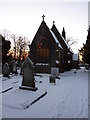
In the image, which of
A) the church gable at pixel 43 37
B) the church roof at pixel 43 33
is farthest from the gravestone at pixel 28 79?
the church roof at pixel 43 33

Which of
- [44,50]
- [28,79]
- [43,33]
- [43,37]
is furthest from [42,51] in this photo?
[28,79]

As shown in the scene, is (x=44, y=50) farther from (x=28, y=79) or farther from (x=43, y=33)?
(x=28, y=79)

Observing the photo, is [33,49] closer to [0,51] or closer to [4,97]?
[0,51]

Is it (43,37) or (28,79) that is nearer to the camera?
(28,79)

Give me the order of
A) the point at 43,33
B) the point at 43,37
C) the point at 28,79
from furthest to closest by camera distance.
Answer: the point at 43,33 < the point at 43,37 < the point at 28,79

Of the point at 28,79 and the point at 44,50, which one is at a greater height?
the point at 44,50

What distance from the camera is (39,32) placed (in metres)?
29.6

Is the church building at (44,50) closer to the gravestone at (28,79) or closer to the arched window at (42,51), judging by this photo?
the arched window at (42,51)

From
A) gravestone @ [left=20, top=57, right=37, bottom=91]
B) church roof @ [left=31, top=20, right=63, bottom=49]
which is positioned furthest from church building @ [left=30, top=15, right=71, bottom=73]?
gravestone @ [left=20, top=57, right=37, bottom=91]

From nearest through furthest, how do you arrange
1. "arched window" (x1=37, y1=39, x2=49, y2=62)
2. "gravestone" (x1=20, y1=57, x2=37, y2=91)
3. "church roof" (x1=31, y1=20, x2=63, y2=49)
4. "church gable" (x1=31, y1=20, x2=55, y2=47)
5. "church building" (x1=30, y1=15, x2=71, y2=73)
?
"gravestone" (x1=20, y1=57, x2=37, y2=91)
"church building" (x1=30, y1=15, x2=71, y2=73)
"arched window" (x1=37, y1=39, x2=49, y2=62)
"church gable" (x1=31, y1=20, x2=55, y2=47)
"church roof" (x1=31, y1=20, x2=63, y2=49)

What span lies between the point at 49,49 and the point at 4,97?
62.8ft

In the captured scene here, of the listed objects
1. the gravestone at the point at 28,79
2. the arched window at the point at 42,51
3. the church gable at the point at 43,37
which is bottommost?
the gravestone at the point at 28,79

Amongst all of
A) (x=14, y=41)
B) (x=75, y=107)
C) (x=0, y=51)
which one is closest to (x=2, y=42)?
(x=0, y=51)

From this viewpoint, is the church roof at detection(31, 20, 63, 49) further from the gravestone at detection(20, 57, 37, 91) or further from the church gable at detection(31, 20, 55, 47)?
the gravestone at detection(20, 57, 37, 91)
